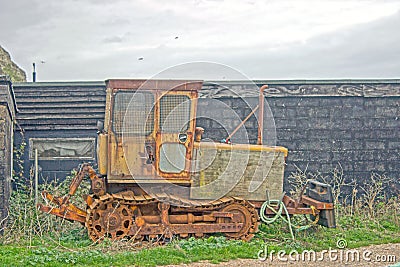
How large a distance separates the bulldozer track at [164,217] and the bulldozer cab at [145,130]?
37 cm

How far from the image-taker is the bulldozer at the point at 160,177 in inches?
374

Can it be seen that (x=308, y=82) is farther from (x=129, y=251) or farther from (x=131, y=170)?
(x=129, y=251)

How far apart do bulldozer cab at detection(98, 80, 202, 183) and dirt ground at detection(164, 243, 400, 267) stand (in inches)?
77.4

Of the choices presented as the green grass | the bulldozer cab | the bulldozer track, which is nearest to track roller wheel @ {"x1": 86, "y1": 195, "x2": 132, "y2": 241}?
the bulldozer track

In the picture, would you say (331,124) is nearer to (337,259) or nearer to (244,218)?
(244,218)

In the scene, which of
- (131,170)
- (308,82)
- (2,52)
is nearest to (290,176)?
(308,82)

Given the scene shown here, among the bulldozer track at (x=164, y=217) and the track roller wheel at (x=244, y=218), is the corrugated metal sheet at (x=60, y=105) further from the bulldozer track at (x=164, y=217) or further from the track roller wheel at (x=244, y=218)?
the track roller wheel at (x=244, y=218)

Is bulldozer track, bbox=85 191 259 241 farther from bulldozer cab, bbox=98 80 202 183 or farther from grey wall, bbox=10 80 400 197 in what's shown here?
grey wall, bbox=10 80 400 197

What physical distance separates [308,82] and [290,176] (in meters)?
2.16

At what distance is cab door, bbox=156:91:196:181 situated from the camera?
9523 millimetres

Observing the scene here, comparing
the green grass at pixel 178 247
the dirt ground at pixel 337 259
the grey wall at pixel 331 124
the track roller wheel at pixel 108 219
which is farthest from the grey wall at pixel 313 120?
the dirt ground at pixel 337 259

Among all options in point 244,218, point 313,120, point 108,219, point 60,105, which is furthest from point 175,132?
point 60,105

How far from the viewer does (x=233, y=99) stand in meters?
13.7

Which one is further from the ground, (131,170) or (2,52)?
(2,52)
